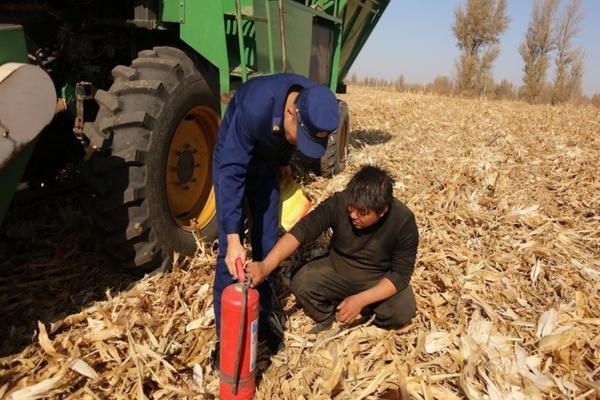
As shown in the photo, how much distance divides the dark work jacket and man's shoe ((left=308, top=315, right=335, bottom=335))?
334 mm

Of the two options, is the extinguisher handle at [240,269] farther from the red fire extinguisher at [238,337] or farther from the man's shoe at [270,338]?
the man's shoe at [270,338]

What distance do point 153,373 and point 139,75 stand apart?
2.00 m

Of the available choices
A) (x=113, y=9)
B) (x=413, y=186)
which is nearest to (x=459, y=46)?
(x=413, y=186)

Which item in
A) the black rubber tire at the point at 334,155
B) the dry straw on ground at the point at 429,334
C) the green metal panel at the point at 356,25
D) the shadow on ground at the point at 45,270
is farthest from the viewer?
the green metal panel at the point at 356,25

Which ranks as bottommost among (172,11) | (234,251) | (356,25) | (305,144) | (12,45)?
(234,251)

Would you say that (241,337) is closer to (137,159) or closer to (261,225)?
(261,225)

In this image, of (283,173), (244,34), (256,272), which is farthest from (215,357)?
(244,34)

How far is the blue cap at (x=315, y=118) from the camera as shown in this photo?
95.2 inches

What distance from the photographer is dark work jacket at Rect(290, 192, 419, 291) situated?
10.4 feet

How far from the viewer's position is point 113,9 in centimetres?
401

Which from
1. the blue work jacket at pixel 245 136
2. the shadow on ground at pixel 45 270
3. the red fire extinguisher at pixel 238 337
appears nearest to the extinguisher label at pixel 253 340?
the red fire extinguisher at pixel 238 337

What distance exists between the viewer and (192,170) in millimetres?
3977

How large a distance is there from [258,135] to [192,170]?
1.49m

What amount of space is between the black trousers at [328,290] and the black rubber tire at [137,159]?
3.26ft
